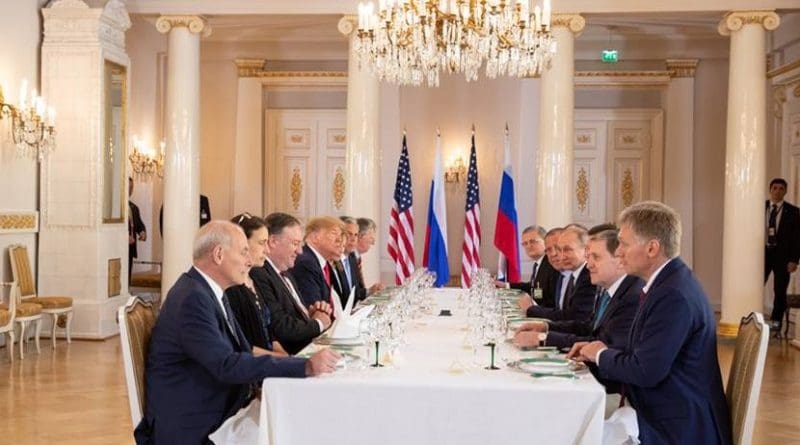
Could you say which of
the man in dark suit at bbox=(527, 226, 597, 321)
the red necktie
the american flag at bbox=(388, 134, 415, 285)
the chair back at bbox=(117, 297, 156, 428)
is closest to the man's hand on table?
the chair back at bbox=(117, 297, 156, 428)

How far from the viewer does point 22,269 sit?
31.2 feet

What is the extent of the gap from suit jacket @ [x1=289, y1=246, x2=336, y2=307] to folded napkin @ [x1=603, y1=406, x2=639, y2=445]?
2900 mm

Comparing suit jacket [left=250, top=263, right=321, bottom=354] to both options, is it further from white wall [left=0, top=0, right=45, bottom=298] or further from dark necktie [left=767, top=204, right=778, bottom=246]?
dark necktie [left=767, top=204, right=778, bottom=246]

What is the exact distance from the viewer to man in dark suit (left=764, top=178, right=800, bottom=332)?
10875 mm

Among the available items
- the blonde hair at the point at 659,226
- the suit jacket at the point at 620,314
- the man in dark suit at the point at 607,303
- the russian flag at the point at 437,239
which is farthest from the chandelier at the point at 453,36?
the russian flag at the point at 437,239

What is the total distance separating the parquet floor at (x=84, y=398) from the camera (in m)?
5.94

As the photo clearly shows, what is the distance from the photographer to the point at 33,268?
1016 centimetres

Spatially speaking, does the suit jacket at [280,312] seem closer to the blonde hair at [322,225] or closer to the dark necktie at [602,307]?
the blonde hair at [322,225]

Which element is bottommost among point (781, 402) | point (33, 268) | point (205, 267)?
point (781, 402)

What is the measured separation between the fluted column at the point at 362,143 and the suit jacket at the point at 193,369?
6986mm

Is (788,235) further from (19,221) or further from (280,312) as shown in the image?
(19,221)

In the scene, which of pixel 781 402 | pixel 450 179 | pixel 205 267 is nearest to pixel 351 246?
pixel 781 402

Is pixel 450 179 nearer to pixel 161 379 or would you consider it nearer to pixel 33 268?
pixel 33 268

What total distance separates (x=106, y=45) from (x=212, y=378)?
7.48m
